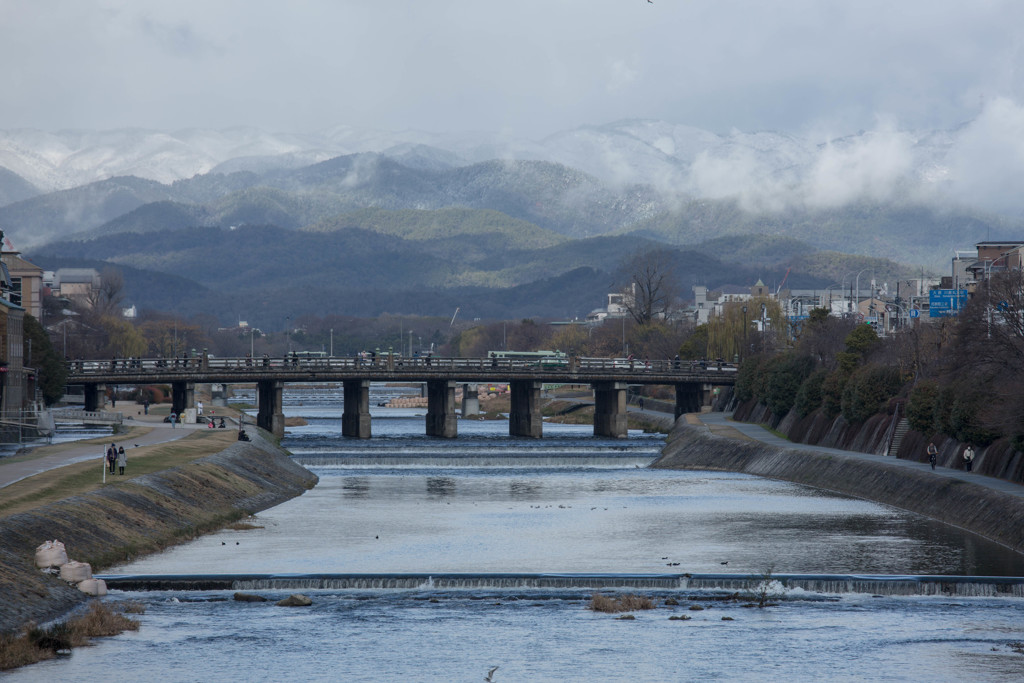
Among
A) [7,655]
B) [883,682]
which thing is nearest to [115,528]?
[7,655]

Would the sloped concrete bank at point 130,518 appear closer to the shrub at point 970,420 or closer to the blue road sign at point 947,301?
the shrub at point 970,420

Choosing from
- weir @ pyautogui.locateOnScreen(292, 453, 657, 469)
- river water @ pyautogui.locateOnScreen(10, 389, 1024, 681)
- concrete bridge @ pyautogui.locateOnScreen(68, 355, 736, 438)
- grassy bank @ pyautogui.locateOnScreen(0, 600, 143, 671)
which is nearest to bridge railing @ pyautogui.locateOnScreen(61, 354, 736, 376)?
concrete bridge @ pyautogui.locateOnScreen(68, 355, 736, 438)

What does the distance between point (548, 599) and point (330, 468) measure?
2368 inches

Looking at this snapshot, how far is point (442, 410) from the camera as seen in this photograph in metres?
151

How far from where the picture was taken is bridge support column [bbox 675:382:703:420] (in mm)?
166625

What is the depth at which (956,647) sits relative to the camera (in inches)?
1711

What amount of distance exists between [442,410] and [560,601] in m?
100

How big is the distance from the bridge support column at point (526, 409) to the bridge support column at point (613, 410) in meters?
7.29

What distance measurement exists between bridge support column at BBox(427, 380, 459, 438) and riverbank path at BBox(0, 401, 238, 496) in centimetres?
2956

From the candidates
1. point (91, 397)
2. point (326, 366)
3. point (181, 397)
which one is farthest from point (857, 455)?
point (91, 397)

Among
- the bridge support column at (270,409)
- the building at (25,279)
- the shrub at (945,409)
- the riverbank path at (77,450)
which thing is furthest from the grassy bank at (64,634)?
the bridge support column at (270,409)

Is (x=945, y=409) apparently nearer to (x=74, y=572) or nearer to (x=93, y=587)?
(x=93, y=587)

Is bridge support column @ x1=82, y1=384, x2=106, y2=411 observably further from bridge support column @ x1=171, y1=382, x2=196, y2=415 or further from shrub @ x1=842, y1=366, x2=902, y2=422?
shrub @ x1=842, y1=366, x2=902, y2=422

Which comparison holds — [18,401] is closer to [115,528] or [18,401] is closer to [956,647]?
[115,528]
